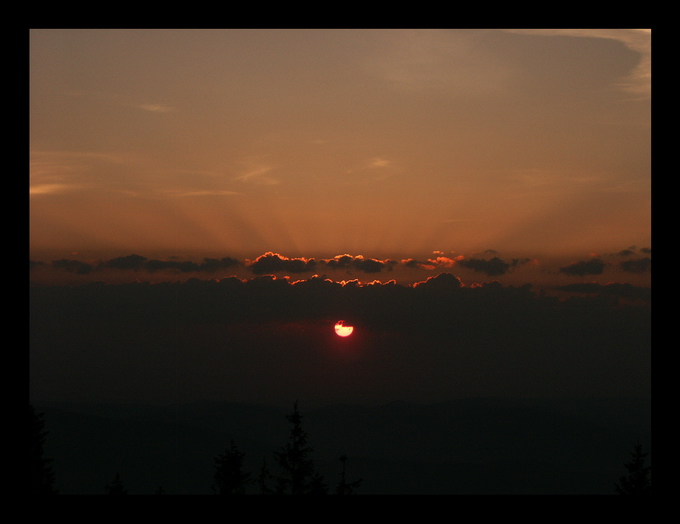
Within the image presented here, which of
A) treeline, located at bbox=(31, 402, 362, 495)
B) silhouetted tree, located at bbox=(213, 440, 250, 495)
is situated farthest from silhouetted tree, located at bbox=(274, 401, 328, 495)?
silhouetted tree, located at bbox=(213, 440, 250, 495)

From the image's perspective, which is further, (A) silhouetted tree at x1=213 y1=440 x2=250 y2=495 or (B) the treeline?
(B) the treeline

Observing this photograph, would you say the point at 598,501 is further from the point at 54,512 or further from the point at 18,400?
the point at 18,400

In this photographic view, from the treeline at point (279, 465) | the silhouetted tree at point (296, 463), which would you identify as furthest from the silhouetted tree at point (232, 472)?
the silhouetted tree at point (296, 463)

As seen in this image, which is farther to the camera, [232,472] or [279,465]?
[279,465]

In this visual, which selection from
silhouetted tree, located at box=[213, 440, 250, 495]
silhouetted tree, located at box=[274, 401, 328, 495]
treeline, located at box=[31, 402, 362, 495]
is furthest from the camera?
silhouetted tree, located at box=[274, 401, 328, 495]

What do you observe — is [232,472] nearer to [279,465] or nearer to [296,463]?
[279,465]

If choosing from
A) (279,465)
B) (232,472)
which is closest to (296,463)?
(279,465)

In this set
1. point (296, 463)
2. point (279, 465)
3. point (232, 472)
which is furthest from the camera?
point (296, 463)

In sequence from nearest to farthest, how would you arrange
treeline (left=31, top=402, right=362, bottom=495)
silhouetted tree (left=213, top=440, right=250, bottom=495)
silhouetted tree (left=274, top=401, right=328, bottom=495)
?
1. silhouetted tree (left=213, top=440, right=250, bottom=495)
2. treeline (left=31, top=402, right=362, bottom=495)
3. silhouetted tree (left=274, top=401, right=328, bottom=495)

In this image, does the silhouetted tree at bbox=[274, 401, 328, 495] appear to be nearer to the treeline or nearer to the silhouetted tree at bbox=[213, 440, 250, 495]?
the treeline

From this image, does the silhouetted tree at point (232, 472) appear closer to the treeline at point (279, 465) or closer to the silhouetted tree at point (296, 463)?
the treeline at point (279, 465)
